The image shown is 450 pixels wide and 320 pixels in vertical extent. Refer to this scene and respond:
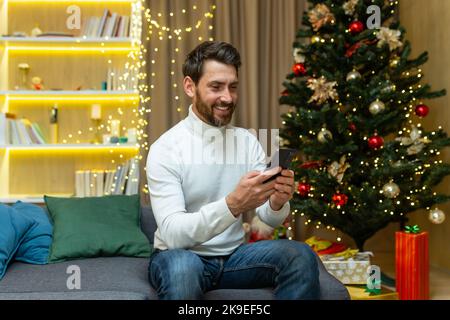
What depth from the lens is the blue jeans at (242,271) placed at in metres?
1.68

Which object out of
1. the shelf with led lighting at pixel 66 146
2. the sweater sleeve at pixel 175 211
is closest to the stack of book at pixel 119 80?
the shelf with led lighting at pixel 66 146

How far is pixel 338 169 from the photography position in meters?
3.60

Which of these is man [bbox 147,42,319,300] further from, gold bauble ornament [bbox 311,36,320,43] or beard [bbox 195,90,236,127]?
gold bauble ornament [bbox 311,36,320,43]

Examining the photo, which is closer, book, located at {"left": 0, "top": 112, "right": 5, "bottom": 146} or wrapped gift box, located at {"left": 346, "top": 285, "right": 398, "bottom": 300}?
wrapped gift box, located at {"left": 346, "top": 285, "right": 398, "bottom": 300}

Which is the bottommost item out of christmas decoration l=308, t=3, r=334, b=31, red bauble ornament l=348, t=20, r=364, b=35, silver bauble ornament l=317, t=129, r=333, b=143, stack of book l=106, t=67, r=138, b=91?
silver bauble ornament l=317, t=129, r=333, b=143

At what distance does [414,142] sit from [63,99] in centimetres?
247

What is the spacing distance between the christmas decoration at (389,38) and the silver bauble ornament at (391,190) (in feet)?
2.71

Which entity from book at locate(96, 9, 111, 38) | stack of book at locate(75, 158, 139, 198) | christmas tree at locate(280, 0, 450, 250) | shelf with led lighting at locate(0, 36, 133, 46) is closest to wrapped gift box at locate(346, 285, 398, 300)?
christmas tree at locate(280, 0, 450, 250)

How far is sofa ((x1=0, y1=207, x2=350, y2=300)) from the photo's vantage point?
1864 mm

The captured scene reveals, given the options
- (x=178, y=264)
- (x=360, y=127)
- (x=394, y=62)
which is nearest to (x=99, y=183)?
(x=360, y=127)

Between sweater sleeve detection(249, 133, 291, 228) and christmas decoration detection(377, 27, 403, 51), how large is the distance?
181cm

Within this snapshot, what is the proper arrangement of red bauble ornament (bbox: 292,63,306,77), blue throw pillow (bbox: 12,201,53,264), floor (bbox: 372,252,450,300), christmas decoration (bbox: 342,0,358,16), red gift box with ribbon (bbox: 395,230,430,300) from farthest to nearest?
red bauble ornament (bbox: 292,63,306,77), christmas decoration (bbox: 342,0,358,16), floor (bbox: 372,252,450,300), red gift box with ribbon (bbox: 395,230,430,300), blue throw pillow (bbox: 12,201,53,264)

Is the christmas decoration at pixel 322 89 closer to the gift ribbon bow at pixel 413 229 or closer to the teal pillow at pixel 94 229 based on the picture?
the gift ribbon bow at pixel 413 229

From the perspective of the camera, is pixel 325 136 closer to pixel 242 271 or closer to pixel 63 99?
pixel 242 271
